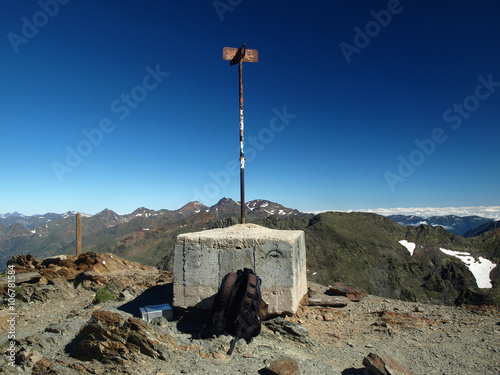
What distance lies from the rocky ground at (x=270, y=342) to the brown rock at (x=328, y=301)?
181mm

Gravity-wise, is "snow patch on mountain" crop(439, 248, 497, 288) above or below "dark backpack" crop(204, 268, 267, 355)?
below

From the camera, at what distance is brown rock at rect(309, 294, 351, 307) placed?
346 inches

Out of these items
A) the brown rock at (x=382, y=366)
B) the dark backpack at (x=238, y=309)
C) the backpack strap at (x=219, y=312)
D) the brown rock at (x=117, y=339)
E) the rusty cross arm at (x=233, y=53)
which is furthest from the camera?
the rusty cross arm at (x=233, y=53)

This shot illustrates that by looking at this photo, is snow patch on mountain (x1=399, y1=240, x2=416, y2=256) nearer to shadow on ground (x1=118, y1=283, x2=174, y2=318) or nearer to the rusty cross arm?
shadow on ground (x1=118, y1=283, x2=174, y2=318)

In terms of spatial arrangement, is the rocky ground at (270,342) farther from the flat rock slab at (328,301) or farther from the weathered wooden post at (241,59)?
the weathered wooden post at (241,59)

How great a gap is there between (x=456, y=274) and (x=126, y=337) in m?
87.2

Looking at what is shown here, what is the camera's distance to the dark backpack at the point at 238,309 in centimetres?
589

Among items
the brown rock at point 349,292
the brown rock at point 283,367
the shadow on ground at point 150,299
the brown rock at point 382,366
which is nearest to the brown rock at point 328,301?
the brown rock at point 349,292

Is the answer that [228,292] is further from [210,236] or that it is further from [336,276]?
[336,276]

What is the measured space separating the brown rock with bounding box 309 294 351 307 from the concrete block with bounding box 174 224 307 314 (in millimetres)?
1852

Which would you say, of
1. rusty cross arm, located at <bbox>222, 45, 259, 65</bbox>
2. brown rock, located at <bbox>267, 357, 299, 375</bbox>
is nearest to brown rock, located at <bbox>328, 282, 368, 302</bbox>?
brown rock, located at <bbox>267, 357, 299, 375</bbox>

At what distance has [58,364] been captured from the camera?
5266 millimetres

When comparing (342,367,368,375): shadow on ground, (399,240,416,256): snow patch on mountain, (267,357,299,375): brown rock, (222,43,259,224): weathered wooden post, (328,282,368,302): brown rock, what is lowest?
(399,240,416,256): snow patch on mountain

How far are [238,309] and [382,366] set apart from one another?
2.78 m
